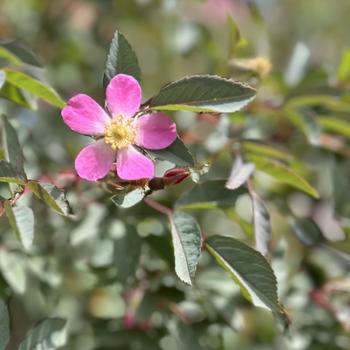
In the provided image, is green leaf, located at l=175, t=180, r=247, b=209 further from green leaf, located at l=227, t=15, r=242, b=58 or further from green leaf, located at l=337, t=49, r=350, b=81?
green leaf, located at l=337, t=49, r=350, b=81

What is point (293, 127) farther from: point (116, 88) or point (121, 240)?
point (116, 88)

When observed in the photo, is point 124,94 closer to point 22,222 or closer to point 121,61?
point 121,61

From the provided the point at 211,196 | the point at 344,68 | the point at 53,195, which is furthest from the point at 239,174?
the point at 344,68

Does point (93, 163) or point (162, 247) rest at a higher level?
point (93, 163)

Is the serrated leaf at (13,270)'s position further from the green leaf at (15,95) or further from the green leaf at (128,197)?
the green leaf at (128,197)

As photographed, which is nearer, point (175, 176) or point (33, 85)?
point (175, 176)

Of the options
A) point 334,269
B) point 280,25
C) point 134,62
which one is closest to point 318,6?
point 280,25

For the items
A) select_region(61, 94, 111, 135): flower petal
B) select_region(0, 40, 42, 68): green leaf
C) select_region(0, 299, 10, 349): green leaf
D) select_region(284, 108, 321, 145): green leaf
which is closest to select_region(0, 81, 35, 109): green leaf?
select_region(0, 40, 42, 68): green leaf
